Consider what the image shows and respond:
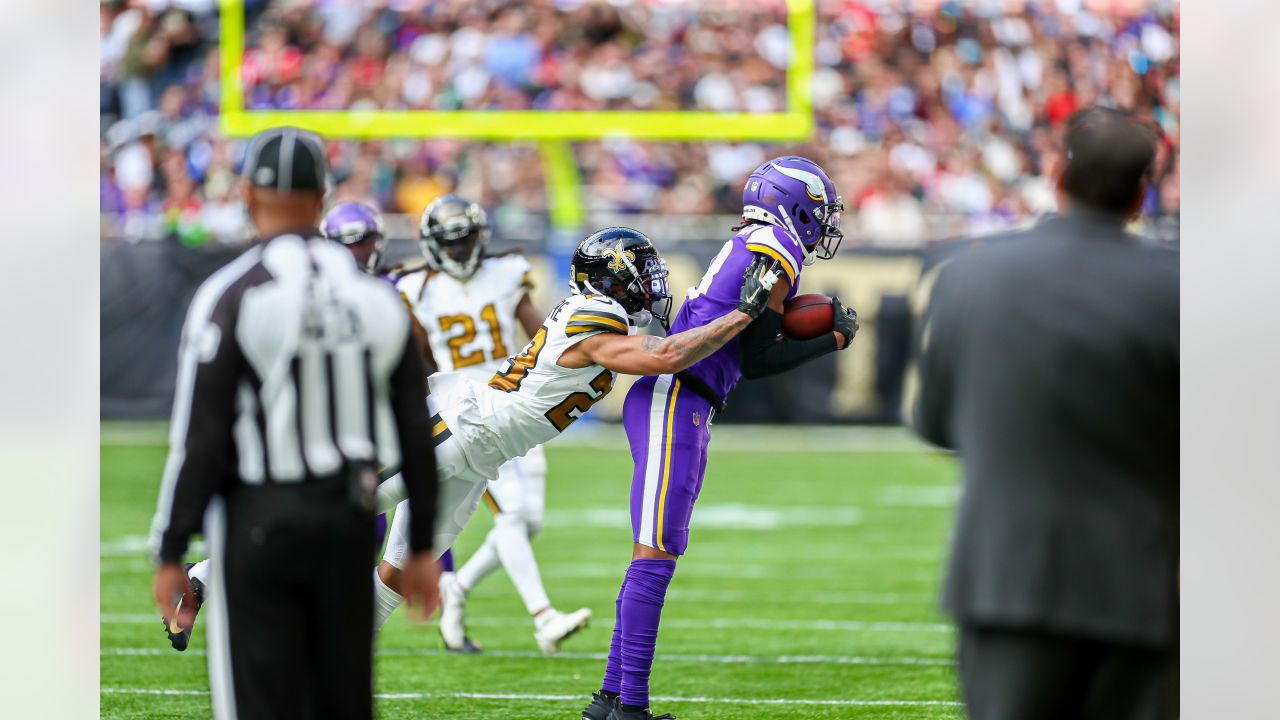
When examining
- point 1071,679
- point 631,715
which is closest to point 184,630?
point 631,715

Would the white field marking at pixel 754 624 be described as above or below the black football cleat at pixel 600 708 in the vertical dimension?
below

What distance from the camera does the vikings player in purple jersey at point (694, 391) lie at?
5.34 meters

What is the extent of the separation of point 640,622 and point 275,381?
214cm

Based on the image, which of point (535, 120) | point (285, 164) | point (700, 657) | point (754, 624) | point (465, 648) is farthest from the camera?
point (535, 120)

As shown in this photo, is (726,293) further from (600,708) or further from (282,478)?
(282,478)

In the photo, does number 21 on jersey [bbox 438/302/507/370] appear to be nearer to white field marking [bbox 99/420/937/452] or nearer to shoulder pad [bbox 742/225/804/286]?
shoulder pad [bbox 742/225/804/286]

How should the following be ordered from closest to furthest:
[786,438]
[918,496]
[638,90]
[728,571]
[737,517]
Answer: [728,571] < [737,517] < [918,496] < [786,438] < [638,90]

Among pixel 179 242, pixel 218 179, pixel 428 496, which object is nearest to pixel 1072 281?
pixel 428 496

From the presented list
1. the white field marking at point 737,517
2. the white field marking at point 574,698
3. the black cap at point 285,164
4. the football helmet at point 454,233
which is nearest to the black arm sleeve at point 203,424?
the black cap at point 285,164

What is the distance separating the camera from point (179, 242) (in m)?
17.0

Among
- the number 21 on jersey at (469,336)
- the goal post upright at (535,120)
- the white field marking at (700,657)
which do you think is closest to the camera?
the white field marking at (700,657)

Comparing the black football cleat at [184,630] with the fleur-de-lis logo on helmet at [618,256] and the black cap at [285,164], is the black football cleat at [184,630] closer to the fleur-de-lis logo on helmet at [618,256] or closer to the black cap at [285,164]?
the fleur-de-lis logo on helmet at [618,256]

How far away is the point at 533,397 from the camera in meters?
5.58
